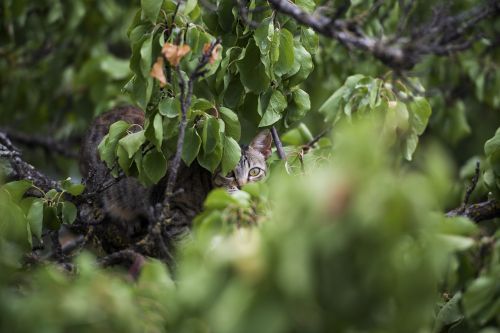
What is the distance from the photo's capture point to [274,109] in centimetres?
322

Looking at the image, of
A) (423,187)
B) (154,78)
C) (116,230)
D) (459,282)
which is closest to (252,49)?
(154,78)

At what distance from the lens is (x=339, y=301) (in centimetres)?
179

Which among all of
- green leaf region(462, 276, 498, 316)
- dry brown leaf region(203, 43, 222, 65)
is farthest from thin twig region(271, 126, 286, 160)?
green leaf region(462, 276, 498, 316)

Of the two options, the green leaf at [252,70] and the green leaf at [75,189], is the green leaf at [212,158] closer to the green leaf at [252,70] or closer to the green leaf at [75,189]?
the green leaf at [252,70]

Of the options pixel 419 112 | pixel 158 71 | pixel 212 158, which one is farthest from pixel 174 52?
pixel 419 112

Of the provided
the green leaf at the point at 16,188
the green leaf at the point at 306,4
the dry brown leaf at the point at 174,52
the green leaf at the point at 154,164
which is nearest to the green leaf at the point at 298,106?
the green leaf at the point at 306,4

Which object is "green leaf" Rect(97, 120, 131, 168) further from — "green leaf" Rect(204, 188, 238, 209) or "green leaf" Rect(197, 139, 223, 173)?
"green leaf" Rect(204, 188, 238, 209)

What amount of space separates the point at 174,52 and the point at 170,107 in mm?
281

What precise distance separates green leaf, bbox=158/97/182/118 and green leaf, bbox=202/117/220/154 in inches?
5.4

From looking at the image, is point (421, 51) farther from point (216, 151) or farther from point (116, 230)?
point (116, 230)

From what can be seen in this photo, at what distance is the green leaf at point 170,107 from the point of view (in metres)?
2.88

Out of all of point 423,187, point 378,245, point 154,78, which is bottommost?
point 154,78

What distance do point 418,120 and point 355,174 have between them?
187 cm

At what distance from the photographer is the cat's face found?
4.53m
